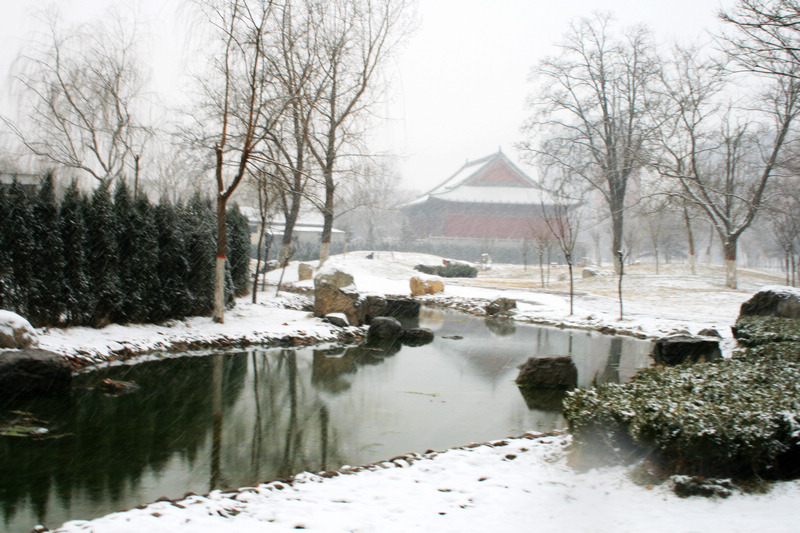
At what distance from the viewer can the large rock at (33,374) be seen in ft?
24.1

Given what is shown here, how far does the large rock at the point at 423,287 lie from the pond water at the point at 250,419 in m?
11.9

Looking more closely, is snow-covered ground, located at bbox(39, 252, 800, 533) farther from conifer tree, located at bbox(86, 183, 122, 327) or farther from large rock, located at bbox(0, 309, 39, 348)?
conifer tree, located at bbox(86, 183, 122, 327)

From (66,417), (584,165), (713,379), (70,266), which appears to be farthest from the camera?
(584,165)

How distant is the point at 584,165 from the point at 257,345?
21.8 metres

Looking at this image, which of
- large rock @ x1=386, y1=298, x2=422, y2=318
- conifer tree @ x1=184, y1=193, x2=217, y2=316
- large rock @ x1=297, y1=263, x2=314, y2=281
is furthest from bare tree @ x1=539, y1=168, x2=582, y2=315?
large rock @ x1=297, y1=263, x2=314, y2=281

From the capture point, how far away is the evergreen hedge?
9.41m

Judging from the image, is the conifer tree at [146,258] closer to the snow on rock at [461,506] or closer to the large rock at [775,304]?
the snow on rock at [461,506]

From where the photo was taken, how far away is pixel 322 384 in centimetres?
919

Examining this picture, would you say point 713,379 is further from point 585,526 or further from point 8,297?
point 8,297

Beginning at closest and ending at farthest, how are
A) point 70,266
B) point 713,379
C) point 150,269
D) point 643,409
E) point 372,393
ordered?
point 643,409 → point 713,379 → point 372,393 → point 70,266 → point 150,269

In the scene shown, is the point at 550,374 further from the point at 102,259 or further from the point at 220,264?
the point at 102,259

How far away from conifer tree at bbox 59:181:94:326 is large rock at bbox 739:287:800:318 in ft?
45.3

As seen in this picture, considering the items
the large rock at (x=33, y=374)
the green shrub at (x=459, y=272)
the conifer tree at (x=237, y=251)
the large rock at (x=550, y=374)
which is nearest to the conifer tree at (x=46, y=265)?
the large rock at (x=33, y=374)

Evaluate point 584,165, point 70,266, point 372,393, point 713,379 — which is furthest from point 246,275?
point 584,165
